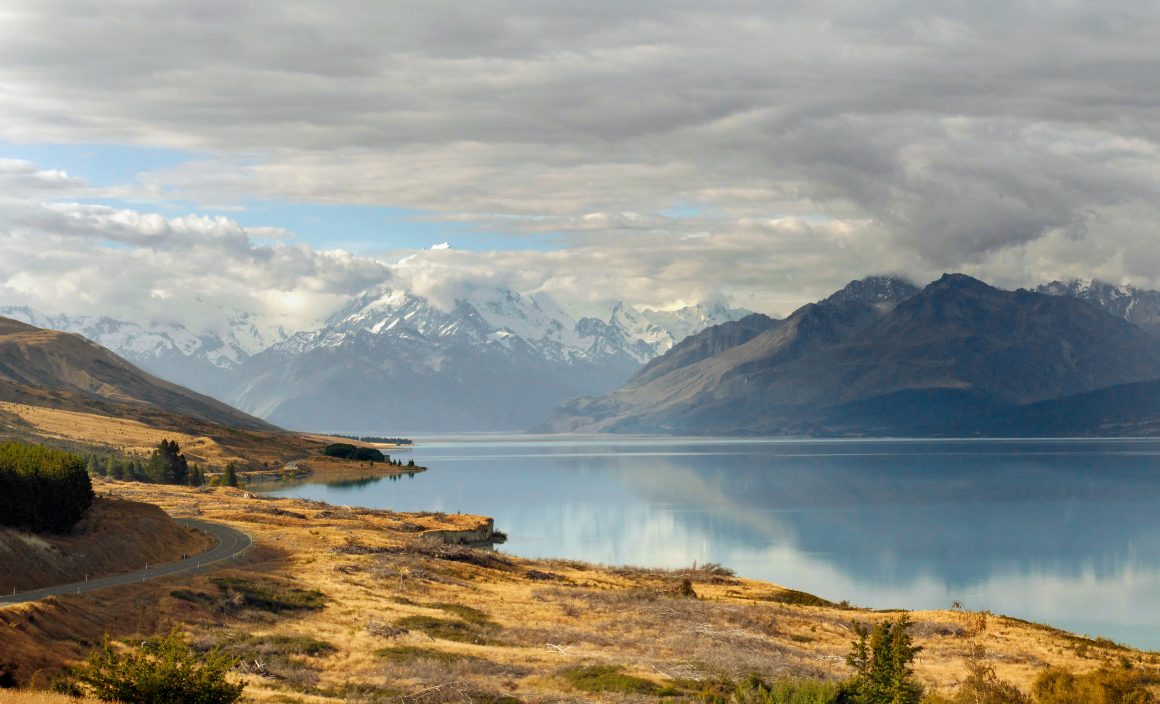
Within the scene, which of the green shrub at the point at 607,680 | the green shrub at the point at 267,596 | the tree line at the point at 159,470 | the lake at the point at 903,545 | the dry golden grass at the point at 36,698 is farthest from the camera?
the tree line at the point at 159,470

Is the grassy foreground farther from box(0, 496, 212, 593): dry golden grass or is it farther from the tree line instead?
the tree line

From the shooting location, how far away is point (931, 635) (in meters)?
63.9

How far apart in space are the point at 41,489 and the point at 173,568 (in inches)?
339

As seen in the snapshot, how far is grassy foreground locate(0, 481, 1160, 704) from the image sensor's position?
A: 4347cm

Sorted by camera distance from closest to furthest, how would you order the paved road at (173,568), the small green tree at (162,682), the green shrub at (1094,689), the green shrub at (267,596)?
the small green tree at (162,682)
the green shrub at (1094,689)
the paved road at (173,568)
the green shrub at (267,596)

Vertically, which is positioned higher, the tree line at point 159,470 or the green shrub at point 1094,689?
the green shrub at point 1094,689

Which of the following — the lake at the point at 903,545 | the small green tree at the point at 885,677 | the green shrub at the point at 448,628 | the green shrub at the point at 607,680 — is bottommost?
the lake at the point at 903,545

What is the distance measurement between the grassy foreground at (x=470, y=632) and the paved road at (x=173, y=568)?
1.84 metres

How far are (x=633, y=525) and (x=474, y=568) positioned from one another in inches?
3267

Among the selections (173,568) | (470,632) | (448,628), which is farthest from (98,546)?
(470,632)

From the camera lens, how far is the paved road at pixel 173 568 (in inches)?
2130

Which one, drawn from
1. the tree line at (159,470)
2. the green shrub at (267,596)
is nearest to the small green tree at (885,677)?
the green shrub at (267,596)

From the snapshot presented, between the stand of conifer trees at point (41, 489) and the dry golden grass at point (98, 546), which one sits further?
the stand of conifer trees at point (41, 489)

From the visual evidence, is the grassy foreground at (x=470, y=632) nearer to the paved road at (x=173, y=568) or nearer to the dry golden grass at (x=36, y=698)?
the dry golden grass at (x=36, y=698)
